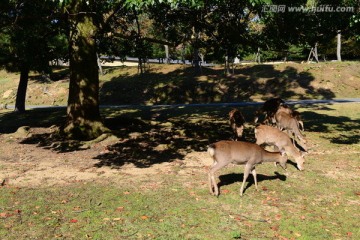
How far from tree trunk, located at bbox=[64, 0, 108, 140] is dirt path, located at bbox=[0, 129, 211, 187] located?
138 centimetres

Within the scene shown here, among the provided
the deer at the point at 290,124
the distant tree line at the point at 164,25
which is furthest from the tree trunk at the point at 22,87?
the deer at the point at 290,124

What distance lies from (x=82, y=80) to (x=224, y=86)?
2254cm

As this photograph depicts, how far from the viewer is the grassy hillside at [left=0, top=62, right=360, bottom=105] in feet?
116

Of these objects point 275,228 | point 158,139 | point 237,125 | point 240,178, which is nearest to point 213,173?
point 240,178

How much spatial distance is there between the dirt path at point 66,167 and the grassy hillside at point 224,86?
72.1 feet

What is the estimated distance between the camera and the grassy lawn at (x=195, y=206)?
811cm

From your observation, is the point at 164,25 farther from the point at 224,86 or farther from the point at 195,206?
the point at 224,86

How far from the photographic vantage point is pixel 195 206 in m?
9.43

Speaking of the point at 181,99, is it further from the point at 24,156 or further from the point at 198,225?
the point at 198,225

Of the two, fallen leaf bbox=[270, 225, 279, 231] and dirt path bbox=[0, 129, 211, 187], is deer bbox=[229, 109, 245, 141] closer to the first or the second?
dirt path bbox=[0, 129, 211, 187]

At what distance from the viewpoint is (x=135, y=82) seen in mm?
41688

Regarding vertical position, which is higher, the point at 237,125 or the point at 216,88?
the point at 237,125

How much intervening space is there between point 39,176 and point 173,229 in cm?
589

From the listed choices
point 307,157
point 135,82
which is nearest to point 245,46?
point 307,157
